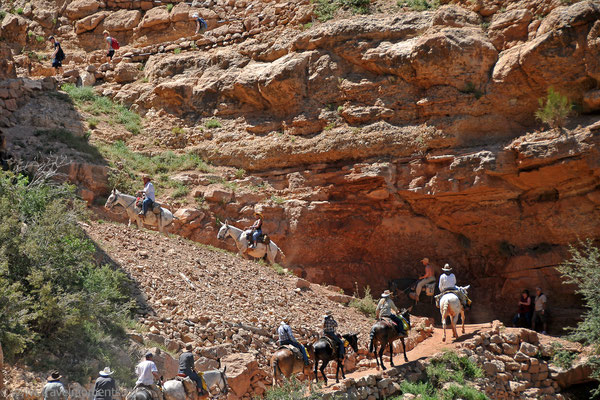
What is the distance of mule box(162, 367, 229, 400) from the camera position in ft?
37.2

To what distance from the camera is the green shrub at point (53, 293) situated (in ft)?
39.0

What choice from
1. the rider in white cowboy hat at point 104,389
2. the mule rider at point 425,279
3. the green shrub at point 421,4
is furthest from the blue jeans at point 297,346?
the green shrub at point 421,4

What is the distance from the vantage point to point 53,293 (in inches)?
534

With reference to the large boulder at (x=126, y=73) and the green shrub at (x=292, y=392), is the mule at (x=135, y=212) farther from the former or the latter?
the large boulder at (x=126, y=73)

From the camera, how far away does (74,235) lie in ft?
50.2

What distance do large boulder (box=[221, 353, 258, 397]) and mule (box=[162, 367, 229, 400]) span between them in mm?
396

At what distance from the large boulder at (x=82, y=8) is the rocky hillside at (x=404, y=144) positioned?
11338 millimetres

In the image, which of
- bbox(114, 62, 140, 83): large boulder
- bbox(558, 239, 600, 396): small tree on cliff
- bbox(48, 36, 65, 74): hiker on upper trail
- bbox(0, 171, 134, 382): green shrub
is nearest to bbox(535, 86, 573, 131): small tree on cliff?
bbox(558, 239, 600, 396): small tree on cliff

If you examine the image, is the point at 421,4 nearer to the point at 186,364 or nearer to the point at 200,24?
the point at 200,24

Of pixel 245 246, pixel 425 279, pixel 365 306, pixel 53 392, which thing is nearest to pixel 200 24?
pixel 245 246

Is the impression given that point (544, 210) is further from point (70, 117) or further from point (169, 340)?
point (70, 117)

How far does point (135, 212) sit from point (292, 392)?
1116 centimetres

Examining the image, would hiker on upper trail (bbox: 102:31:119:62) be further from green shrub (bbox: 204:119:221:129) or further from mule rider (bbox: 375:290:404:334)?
mule rider (bbox: 375:290:404:334)

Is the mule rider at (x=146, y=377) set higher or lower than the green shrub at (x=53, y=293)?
lower
